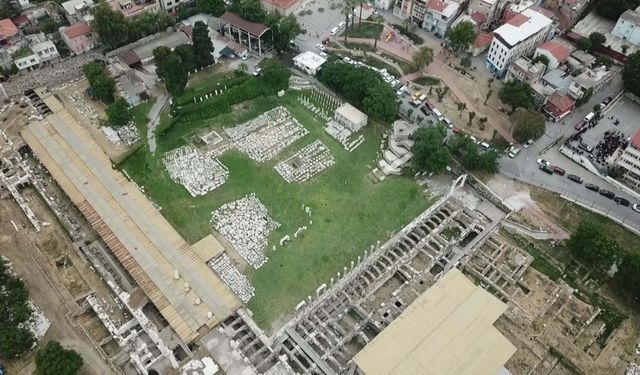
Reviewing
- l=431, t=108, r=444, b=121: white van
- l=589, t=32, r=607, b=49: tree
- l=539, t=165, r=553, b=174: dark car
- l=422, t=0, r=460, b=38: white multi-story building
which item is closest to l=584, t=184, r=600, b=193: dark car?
l=539, t=165, r=553, b=174: dark car

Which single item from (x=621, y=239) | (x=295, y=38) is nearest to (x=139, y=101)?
(x=295, y=38)

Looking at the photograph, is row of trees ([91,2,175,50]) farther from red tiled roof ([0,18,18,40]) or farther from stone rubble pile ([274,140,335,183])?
stone rubble pile ([274,140,335,183])

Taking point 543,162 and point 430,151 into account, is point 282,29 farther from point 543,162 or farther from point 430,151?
point 543,162

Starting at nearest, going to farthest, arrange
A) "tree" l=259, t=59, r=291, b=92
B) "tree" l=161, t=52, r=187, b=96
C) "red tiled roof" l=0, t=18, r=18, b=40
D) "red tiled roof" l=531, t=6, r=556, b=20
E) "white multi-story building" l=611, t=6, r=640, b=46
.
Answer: "tree" l=161, t=52, r=187, b=96 < "tree" l=259, t=59, r=291, b=92 < "red tiled roof" l=0, t=18, r=18, b=40 < "white multi-story building" l=611, t=6, r=640, b=46 < "red tiled roof" l=531, t=6, r=556, b=20

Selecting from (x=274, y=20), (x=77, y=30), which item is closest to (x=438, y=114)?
(x=274, y=20)

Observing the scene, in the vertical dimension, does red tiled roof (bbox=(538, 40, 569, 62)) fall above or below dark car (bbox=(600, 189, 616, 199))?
above

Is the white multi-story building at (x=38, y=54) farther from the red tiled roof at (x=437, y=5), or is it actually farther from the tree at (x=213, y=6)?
the red tiled roof at (x=437, y=5)
